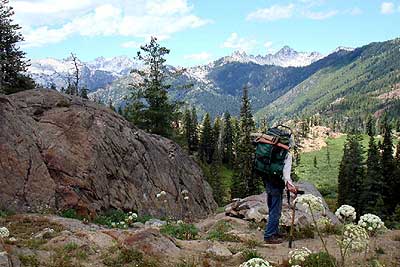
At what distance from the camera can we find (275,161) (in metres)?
11.0

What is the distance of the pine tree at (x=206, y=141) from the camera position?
422 feet

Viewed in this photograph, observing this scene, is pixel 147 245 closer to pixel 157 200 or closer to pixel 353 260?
pixel 353 260

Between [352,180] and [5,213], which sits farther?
[352,180]

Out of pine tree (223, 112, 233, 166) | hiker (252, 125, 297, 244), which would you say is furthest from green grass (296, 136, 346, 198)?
hiker (252, 125, 297, 244)

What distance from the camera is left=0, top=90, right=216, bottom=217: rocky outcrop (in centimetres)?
1747

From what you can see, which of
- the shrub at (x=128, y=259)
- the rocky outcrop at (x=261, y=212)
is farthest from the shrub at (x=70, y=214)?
the shrub at (x=128, y=259)

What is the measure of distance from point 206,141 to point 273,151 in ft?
392

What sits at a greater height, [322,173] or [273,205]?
[273,205]

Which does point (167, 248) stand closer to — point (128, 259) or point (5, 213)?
point (128, 259)

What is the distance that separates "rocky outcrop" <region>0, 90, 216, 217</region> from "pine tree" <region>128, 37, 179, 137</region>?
705 inches

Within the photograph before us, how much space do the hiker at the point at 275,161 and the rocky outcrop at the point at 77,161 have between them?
27.6 ft

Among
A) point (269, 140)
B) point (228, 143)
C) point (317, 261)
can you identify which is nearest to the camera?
point (317, 261)

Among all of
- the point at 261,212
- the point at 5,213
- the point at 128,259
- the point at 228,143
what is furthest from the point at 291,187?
the point at 228,143

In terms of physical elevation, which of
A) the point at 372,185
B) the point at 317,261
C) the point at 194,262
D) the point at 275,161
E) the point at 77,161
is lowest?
the point at 372,185
